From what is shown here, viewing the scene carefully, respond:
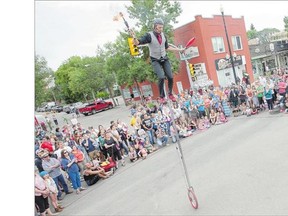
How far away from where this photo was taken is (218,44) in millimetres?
26219

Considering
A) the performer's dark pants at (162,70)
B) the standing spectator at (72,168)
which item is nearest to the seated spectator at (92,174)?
the standing spectator at (72,168)

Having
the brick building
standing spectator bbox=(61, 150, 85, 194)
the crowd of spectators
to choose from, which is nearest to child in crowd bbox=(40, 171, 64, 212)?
the crowd of spectators

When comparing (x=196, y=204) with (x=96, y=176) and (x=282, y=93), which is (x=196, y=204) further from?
(x=282, y=93)

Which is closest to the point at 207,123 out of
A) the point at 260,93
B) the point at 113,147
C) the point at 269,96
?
the point at 260,93

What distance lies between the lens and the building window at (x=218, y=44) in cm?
2581

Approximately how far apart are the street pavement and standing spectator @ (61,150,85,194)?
330 mm

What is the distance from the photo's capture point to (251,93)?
43.1 ft

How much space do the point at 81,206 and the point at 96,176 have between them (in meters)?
1.76

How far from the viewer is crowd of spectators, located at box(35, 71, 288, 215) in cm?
870

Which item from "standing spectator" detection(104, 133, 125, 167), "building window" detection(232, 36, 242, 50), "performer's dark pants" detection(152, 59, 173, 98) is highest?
"building window" detection(232, 36, 242, 50)

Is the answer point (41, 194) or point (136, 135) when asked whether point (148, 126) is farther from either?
point (41, 194)

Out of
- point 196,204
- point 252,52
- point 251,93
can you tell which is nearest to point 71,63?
point 252,52

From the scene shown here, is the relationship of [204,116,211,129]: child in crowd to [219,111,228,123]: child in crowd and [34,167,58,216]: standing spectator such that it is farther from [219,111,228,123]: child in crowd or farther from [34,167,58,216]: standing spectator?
[34,167,58,216]: standing spectator
